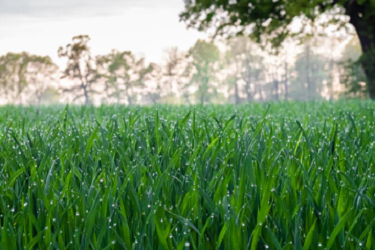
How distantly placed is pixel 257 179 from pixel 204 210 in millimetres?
348

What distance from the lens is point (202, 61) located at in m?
67.2

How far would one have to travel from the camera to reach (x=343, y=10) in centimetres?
2012

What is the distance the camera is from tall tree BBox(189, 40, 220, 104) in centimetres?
6588

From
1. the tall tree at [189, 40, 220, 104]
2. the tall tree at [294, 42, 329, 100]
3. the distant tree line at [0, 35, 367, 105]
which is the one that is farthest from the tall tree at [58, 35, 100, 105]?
the tall tree at [294, 42, 329, 100]

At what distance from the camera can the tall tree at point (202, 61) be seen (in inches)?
2594

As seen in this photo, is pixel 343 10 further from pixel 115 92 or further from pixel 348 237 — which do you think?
pixel 115 92

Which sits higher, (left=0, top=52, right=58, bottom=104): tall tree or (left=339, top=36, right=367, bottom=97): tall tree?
(left=0, top=52, right=58, bottom=104): tall tree

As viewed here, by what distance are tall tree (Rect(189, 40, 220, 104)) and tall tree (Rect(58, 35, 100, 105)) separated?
16.0 meters

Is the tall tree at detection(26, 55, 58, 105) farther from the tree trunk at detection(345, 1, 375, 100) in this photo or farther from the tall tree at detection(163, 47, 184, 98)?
the tree trunk at detection(345, 1, 375, 100)

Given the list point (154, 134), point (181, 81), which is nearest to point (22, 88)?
point (181, 81)

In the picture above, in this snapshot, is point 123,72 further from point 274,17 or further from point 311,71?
point 274,17

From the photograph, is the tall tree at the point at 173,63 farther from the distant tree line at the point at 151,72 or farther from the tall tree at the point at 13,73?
the tall tree at the point at 13,73

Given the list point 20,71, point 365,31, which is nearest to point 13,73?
point 20,71

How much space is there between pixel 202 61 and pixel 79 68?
20.1 metres
